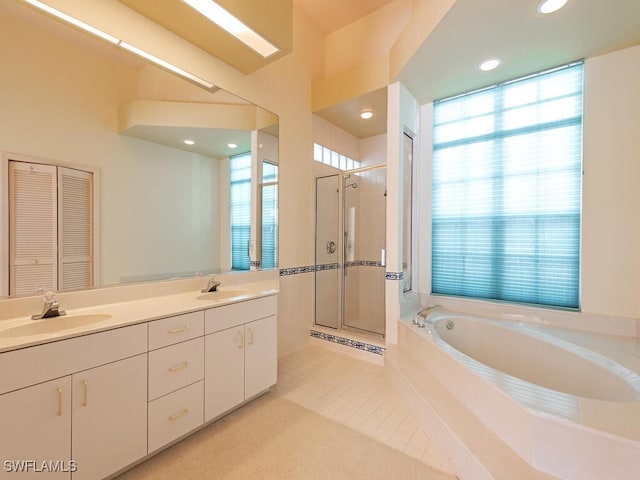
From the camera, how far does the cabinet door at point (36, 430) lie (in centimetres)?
106

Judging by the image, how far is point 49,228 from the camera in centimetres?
149

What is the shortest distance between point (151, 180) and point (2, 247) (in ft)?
2.62

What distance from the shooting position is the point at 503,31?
189cm

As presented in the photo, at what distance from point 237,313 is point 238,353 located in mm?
269

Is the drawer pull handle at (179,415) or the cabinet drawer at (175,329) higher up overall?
the cabinet drawer at (175,329)

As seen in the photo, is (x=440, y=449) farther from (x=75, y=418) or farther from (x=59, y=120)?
(x=59, y=120)

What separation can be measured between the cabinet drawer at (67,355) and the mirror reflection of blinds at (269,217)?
138 centimetres

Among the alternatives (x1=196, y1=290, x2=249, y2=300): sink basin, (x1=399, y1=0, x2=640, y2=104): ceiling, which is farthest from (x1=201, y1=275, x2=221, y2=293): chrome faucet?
(x1=399, y1=0, x2=640, y2=104): ceiling

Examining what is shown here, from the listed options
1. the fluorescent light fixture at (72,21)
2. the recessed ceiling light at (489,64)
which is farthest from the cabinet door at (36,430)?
the recessed ceiling light at (489,64)

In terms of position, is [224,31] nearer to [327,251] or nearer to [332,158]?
[332,158]

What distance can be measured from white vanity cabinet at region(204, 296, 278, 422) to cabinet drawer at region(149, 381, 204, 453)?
0.06 meters

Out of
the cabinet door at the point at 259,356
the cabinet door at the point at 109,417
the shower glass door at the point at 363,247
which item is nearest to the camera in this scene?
the cabinet door at the point at 109,417

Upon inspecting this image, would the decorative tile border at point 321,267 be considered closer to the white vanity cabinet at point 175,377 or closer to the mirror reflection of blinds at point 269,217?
the mirror reflection of blinds at point 269,217
